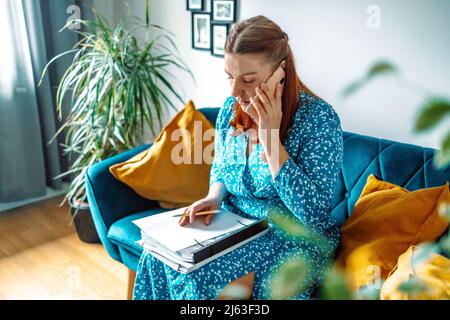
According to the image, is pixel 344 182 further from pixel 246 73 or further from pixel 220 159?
pixel 246 73

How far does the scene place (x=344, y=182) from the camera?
1.62m

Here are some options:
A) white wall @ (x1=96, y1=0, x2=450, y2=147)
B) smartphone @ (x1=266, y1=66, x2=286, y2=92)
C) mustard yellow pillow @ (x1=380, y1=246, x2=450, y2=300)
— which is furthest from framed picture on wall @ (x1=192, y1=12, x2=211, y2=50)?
mustard yellow pillow @ (x1=380, y1=246, x2=450, y2=300)

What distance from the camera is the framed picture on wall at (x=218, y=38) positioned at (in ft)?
7.54

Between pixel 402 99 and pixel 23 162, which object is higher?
pixel 402 99

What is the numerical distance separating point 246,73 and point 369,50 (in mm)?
744

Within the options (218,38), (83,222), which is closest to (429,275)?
(218,38)

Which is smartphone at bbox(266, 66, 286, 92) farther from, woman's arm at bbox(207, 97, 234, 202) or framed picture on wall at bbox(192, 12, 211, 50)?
framed picture on wall at bbox(192, 12, 211, 50)

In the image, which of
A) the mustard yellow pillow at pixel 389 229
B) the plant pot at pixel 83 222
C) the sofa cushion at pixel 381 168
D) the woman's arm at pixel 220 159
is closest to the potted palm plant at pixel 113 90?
the plant pot at pixel 83 222

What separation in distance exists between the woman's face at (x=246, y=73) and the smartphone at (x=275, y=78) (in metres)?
0.01

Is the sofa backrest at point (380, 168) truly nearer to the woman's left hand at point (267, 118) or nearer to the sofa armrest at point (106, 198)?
the woman's left hand at point (267, 118)

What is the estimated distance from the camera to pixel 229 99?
1575 mm

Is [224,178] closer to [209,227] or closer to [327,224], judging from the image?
[209,227]
